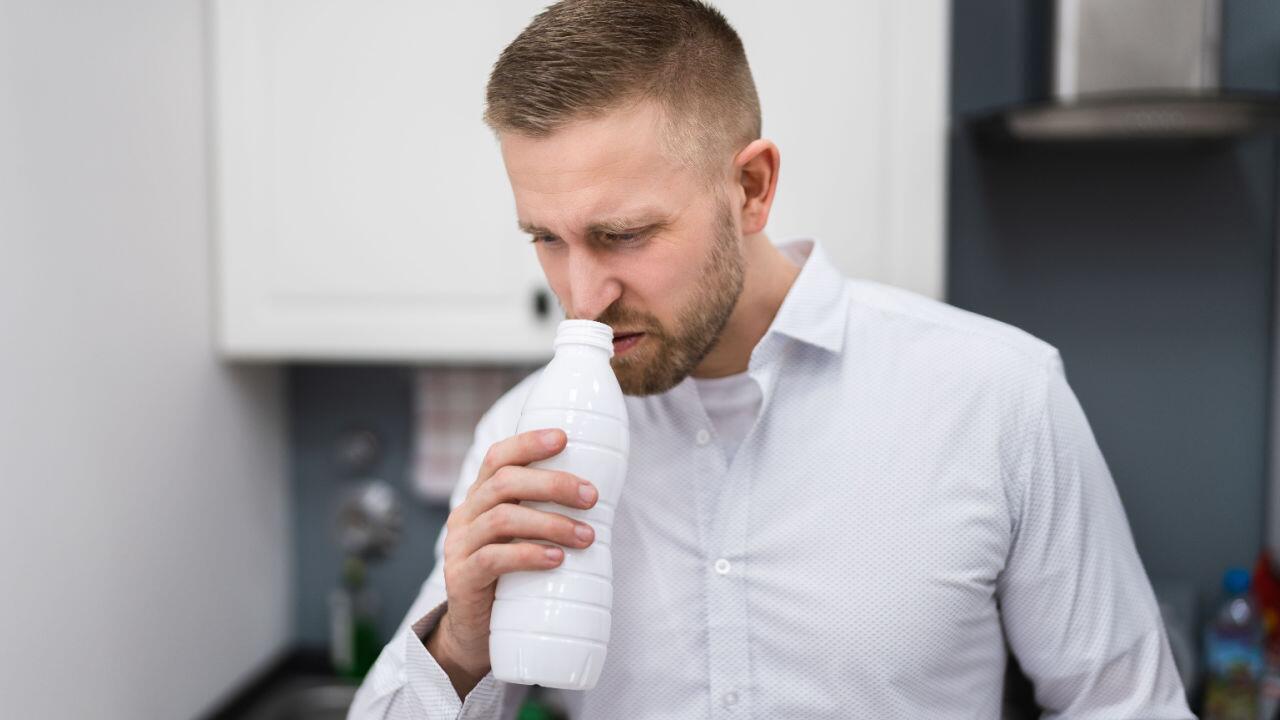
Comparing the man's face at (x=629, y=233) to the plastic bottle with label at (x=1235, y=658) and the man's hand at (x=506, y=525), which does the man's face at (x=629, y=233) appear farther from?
the plastic bottle with label at (x=1235, y=658)

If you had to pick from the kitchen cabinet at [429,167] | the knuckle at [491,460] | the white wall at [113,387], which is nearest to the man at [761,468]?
the knuckle at [491,460]

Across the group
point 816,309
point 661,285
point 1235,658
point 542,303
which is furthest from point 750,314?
point 1235,658

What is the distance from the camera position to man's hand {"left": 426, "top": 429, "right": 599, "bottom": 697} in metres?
0.72

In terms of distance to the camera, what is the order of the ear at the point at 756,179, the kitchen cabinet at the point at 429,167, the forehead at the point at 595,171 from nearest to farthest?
the forehead at the point at 595,171 < the ear at the point at 756,179 < the kitchen cabinet at the point at 429,167

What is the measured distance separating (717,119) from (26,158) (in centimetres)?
81

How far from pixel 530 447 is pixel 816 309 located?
39cm

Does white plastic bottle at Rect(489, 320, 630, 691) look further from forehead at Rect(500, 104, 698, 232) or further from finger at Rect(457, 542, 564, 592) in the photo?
forehead at Rect(500, 104, 698, 232)

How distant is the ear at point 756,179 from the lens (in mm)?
928

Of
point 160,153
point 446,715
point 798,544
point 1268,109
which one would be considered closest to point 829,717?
point 798,544

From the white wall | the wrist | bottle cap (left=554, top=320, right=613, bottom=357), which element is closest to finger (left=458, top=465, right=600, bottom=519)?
bottle cap (left=554, top=320, right=613, bottom=357)

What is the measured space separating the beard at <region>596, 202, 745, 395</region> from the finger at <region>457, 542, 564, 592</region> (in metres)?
0.20

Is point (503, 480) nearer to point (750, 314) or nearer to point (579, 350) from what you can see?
point (579, 350)

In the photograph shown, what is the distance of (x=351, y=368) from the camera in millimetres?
1863

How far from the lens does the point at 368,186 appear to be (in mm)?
1492
